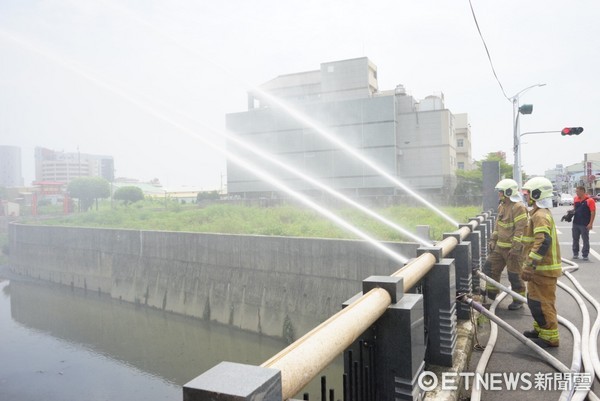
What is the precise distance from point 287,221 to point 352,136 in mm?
21438

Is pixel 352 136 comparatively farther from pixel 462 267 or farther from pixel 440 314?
pixel 440 314

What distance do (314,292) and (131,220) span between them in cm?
2498

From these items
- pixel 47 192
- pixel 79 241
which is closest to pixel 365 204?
pixel 79 241

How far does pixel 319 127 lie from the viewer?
157 ft

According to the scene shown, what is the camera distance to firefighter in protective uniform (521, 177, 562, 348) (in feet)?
13.9

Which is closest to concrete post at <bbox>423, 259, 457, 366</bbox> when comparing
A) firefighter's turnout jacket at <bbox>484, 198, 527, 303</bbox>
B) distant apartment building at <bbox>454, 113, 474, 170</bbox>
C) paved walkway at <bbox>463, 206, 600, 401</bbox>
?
paved walkway at <bbox>463, 206, 600, 401</bbox>

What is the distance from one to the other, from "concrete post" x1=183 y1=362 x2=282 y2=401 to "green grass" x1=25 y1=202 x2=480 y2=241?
16.5 meters

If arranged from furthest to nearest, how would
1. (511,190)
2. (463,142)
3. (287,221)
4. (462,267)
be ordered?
(463,142), (287,221), (511,190), (462,267)

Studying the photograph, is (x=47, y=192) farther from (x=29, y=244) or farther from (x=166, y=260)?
(x=166, y=260)

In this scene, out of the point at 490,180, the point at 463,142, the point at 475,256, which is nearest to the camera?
the point at 475,256

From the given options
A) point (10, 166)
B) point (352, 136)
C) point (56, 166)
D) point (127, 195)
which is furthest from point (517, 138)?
point (56, 166)

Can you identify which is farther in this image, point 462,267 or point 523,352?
point 462,267

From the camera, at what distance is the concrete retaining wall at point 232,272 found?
16.0m

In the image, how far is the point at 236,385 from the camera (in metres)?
1.06
